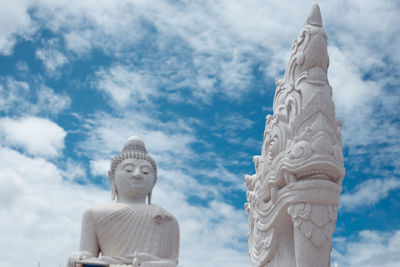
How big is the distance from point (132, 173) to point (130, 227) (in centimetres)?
105

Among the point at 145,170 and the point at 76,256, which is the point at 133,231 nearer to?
the point at 76,256

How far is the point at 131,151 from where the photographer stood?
1026cm

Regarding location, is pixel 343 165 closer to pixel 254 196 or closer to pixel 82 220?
pixel 254 196

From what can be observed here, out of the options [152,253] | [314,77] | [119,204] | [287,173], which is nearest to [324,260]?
[287,173]

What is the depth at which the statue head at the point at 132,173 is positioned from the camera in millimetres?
9930

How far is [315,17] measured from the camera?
6.84m

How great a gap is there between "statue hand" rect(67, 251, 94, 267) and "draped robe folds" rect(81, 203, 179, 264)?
397 millimetres

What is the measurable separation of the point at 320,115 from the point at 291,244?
62.1 inches

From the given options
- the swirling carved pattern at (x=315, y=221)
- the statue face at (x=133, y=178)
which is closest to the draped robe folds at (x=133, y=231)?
the statue face at (x=133, y=178)

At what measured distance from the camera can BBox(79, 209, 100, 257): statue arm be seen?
30.7 feet

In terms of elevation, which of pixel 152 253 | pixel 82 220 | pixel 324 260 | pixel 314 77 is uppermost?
pixel 314 77

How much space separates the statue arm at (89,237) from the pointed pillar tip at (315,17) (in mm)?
5273

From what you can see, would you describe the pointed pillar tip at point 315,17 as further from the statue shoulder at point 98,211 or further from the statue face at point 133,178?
the statue shoulder at point 98,211

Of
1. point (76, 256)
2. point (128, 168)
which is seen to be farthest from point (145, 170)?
point (76, 256)
